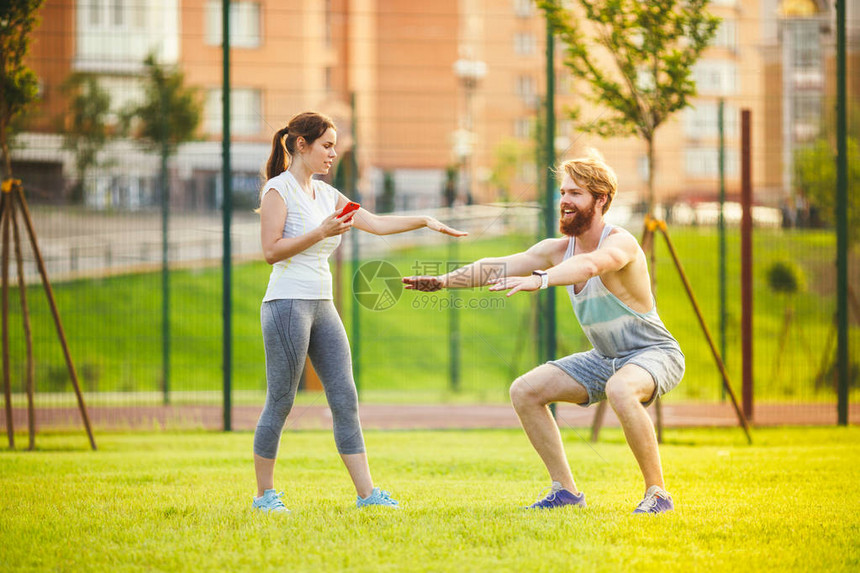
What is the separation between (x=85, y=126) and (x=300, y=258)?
25.7 feet

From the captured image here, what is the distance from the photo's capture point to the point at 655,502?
4.41 metres

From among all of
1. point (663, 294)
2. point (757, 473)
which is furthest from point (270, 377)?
point (663, 294)

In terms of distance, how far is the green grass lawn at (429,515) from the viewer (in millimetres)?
3639

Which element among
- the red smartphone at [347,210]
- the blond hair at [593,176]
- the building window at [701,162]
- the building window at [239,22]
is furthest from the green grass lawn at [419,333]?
the building window at [239,22]

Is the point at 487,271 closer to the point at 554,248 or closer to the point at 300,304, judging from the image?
the point at 554,248

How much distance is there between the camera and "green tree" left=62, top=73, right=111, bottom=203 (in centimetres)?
1046

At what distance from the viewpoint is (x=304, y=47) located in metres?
24.3

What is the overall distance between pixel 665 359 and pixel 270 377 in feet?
6.33

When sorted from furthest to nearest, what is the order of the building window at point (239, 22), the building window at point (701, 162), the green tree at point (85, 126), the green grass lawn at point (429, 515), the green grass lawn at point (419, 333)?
the building window at point (239, 22)
the building window at point (701, 162)
the green grass lawn at point (419, 333)
the green tree at point (85, 126)
the green grass lawn at point (429, 515)

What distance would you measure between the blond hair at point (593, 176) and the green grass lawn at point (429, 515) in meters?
1.55

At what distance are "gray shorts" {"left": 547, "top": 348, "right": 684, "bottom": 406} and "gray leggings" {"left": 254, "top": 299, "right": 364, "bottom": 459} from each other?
1057 millimetres

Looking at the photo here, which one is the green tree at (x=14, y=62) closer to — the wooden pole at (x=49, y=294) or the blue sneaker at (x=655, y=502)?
the wooden pole at (x=49, y=294)

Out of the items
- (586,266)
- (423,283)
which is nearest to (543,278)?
(586,266)

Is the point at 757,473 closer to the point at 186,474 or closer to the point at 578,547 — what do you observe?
the point at 578,547
